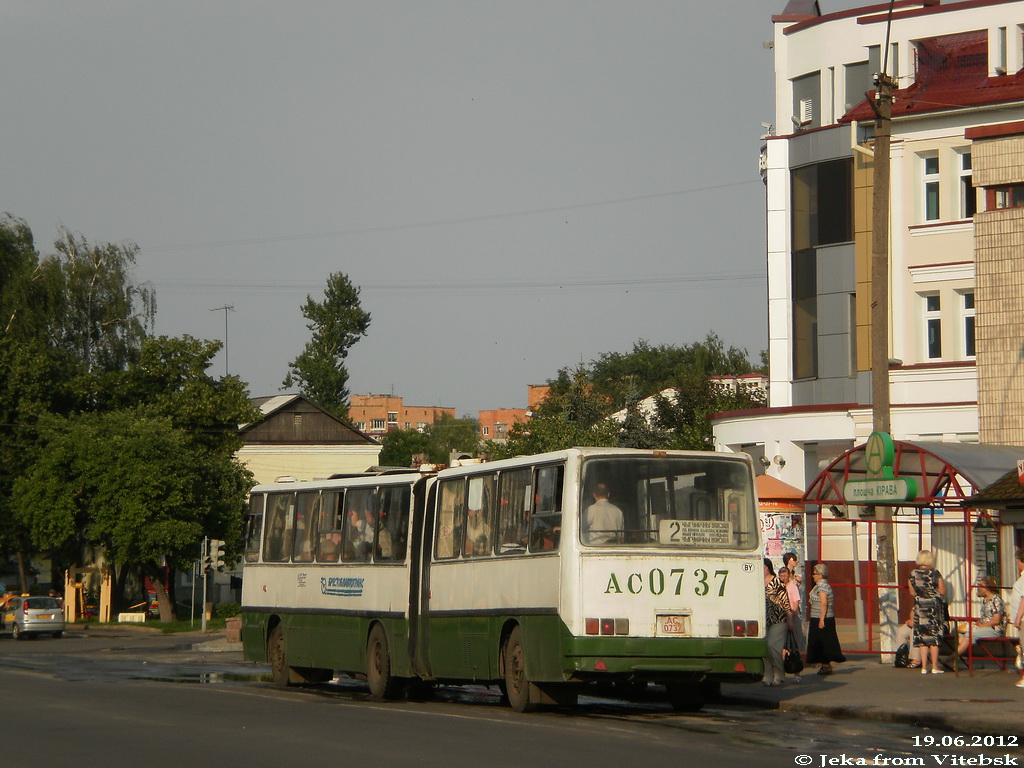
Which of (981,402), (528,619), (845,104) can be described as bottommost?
(528,619)

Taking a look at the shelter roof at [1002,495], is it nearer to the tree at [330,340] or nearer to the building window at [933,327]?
the building window at [933,327]

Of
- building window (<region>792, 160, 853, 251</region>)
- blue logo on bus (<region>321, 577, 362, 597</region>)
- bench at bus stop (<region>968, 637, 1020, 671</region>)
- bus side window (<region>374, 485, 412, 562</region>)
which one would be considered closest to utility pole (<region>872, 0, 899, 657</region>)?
bench at bus stop (<region>968, 637, 1020, 671</region>)

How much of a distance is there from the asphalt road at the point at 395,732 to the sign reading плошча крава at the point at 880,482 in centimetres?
396

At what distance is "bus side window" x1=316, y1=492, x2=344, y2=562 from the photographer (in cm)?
2250

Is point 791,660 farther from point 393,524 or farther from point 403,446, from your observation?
point 403,446

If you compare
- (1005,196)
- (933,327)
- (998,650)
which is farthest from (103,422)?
(998,650)

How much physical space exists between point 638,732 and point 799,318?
28191mm

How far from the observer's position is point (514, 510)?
18.1 m

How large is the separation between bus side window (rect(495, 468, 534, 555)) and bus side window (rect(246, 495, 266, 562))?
7.68m

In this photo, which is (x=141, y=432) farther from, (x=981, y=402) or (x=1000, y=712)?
(x=1000, y=712)

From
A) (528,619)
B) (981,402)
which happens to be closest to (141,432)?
(981,402)

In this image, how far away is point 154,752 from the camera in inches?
526

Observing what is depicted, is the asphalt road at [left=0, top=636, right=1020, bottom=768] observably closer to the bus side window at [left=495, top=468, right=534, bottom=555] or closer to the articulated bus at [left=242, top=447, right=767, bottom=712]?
the articulated bus at [left=242, top=447, right=767, bottom=712]

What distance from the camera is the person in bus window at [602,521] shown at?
1676 cm
